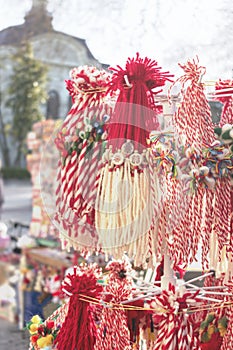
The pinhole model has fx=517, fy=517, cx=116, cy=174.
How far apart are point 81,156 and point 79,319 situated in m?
0.36

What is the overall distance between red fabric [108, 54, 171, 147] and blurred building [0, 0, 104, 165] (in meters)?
0.53

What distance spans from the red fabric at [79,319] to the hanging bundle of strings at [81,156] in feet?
0.34

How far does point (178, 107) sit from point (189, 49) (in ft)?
0.80

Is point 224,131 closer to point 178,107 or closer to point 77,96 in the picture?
point 178,107

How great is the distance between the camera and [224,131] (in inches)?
38.7

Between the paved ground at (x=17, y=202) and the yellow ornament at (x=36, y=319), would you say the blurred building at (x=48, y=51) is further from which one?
the yellow ornament at (x=36, y=319)

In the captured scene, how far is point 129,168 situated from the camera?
1.00 metres

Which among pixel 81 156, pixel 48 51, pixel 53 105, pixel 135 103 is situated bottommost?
pixel 81 156

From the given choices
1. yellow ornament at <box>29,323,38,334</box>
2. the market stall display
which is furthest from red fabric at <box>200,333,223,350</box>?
yellow ornament at <box>29,323,38,334</box>

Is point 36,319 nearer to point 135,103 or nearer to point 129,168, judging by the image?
point 129,168

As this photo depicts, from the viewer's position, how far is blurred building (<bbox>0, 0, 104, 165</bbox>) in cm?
185

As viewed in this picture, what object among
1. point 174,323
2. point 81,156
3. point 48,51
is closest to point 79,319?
point 174,323

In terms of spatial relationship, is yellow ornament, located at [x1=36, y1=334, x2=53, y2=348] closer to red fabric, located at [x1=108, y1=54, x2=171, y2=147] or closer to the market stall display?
the market stall display

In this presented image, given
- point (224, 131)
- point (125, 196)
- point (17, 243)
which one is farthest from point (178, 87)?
point (17, 243)
